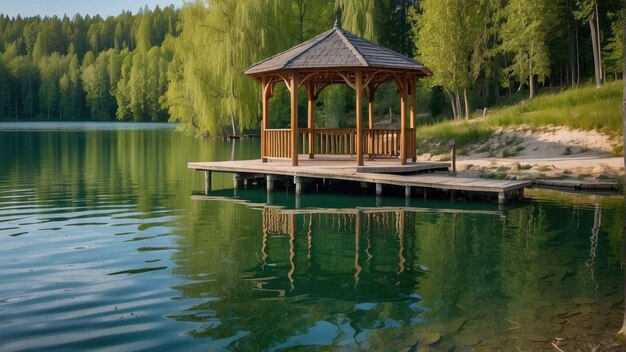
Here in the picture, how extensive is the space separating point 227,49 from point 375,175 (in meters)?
20.1

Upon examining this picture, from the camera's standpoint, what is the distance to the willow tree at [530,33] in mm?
30294

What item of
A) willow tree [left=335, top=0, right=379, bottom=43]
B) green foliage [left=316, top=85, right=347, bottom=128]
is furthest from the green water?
green foliage [left=316, top=85, right=347, bottom=128]

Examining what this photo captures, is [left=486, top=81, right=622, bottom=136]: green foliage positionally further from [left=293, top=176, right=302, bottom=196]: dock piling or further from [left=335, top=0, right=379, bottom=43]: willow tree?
[left=335, top=0, right=379, bottom=43]: willow tree

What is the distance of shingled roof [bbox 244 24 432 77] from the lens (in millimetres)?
15539

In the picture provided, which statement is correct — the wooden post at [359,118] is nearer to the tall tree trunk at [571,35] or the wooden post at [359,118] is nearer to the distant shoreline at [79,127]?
the tall tree trunk at [571,35]

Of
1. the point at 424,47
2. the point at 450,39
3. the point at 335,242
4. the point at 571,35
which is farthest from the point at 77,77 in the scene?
the point at 335,242

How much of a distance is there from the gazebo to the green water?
119 inches

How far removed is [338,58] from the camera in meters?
15.8

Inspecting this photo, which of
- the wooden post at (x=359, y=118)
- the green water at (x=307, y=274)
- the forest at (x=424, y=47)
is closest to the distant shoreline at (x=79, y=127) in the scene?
the forest at (x=424, y=47)

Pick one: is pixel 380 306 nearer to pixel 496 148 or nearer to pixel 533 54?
pixel 496 148

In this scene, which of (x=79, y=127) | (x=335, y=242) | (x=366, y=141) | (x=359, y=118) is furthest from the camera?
(x=79, y=127)

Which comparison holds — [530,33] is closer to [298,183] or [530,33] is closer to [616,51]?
[616,51]

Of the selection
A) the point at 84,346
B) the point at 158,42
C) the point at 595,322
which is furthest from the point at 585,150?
the point at 158,42

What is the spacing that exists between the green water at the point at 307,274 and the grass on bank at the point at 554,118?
21.8 feet
